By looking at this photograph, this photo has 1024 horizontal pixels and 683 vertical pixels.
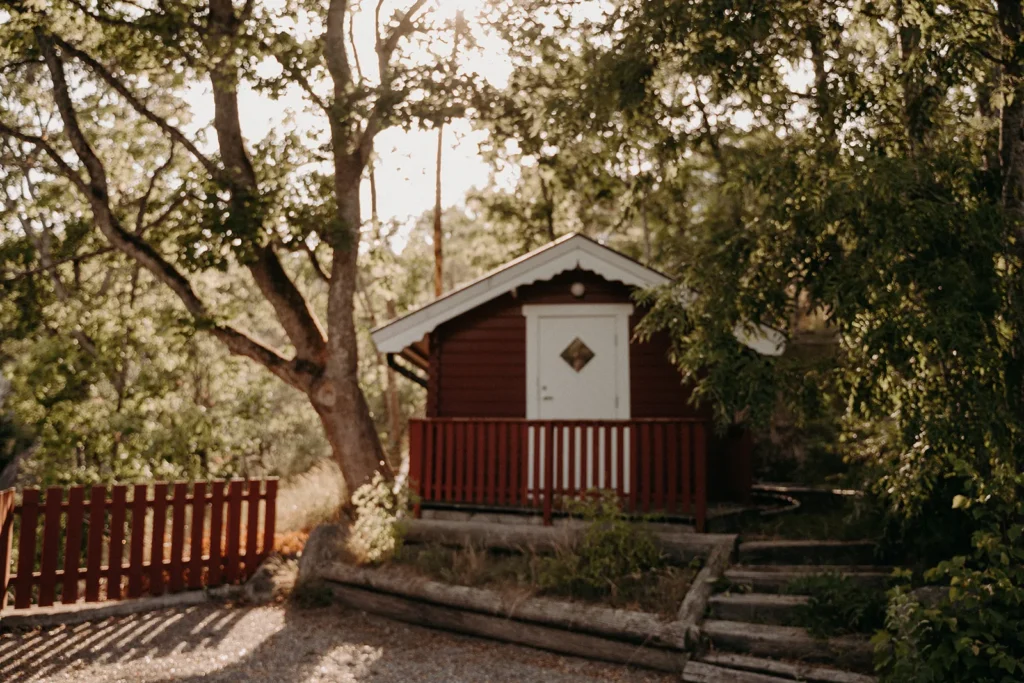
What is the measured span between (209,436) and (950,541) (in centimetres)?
1225

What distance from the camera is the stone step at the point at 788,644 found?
604 cm

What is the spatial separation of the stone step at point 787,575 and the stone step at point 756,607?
7.7 inches

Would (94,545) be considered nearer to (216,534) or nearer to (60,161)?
(216,534)

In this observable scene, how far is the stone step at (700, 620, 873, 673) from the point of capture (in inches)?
238

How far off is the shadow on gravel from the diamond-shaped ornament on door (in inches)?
216

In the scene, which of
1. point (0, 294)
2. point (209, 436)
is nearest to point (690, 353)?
point (209, 436)

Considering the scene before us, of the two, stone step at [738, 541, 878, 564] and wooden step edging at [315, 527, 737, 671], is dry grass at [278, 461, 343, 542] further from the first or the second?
stone step at [738, 541, 878, 564]

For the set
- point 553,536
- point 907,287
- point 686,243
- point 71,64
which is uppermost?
point 71,64

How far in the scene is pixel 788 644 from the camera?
6328mm

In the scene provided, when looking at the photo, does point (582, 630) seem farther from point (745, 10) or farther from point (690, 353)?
point (745, 10)

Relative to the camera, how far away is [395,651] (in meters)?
7.57

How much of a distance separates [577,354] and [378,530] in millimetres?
4000

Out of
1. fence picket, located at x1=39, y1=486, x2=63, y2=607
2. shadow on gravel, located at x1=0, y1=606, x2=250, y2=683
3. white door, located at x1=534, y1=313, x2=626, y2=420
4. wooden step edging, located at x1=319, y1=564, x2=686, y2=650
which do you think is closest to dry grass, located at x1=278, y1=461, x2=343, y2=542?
shadow on gravel, located at x1=0, y1=606, x2=250, y2=683

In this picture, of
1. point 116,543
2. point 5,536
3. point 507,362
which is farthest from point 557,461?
point 5,536
